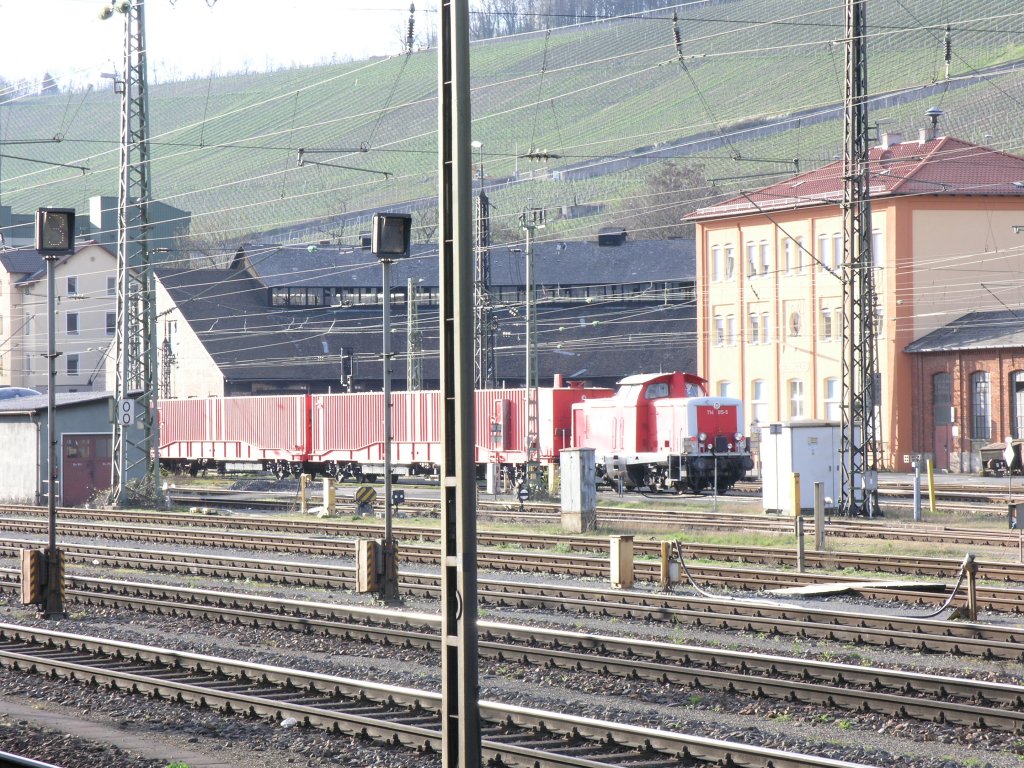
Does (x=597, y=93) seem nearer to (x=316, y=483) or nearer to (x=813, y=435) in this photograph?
(x=316, y=483)

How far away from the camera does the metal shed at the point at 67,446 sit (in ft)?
126

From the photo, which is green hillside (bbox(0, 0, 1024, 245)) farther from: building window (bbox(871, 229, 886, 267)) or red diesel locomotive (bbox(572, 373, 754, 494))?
red diesel locomotive (bbox(572, 373, 754, 494))

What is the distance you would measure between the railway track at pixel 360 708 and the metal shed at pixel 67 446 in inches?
934

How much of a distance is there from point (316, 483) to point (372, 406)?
14.7ft

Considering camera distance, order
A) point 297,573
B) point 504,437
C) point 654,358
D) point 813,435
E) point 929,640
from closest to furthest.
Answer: point 929,640, point 297,573, point 813,435, point 504,437, point 654,358

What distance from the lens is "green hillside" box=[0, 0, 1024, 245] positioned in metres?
110

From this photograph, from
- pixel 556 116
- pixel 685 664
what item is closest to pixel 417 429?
pixel 685 664

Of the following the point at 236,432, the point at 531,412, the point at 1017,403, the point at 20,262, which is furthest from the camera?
the point at 20,262

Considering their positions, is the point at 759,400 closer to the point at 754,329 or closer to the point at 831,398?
the point at 754,329

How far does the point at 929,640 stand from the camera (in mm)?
14250

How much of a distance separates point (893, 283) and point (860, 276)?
995 inches

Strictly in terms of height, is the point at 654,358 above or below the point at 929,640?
above

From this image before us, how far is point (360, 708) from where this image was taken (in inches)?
467

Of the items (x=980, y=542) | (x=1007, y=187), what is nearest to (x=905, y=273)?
(x=1007, y=187)
